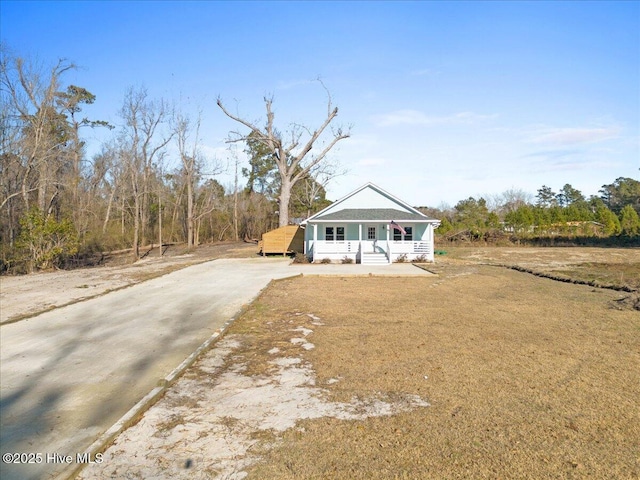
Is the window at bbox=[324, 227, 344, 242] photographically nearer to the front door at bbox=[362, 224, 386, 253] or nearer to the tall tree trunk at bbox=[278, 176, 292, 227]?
the front door at bbox=[362, 224, 386, 253]

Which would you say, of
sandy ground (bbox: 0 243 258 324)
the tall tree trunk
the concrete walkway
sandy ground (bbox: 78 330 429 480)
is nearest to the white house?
the tall tree trunk

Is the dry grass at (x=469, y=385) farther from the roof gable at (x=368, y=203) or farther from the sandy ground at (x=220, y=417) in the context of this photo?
the roof gable at (x=368, y=203)

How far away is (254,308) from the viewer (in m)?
10.4

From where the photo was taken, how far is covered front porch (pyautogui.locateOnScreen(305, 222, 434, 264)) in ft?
80.0

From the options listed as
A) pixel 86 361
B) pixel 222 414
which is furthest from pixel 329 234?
pixel 222 414

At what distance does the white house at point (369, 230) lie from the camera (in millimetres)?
24391

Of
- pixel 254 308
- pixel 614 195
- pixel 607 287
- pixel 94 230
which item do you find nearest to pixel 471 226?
pixel 607 287

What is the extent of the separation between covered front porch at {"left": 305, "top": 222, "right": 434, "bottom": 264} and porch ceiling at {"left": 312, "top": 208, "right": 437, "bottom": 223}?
45 centimetres

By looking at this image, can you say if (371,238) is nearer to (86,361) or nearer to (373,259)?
(373,259)

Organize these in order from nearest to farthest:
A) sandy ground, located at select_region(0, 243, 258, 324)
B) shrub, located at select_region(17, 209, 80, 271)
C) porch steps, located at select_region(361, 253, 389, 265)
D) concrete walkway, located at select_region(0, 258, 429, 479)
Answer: concrete walkway, located at select_region(0, 258, 429, 479) < sandy ground, located at select_region(0, 243, 258, 324) < shrub, located at select_region(17, 209, 80, 271) < porch steps, located at select_region(361, 253, 389, 265)

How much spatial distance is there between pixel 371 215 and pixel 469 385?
66.0 ft

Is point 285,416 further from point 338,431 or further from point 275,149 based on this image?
point 275,149

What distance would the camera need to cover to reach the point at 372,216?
81.3ft

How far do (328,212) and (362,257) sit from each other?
385 cm
